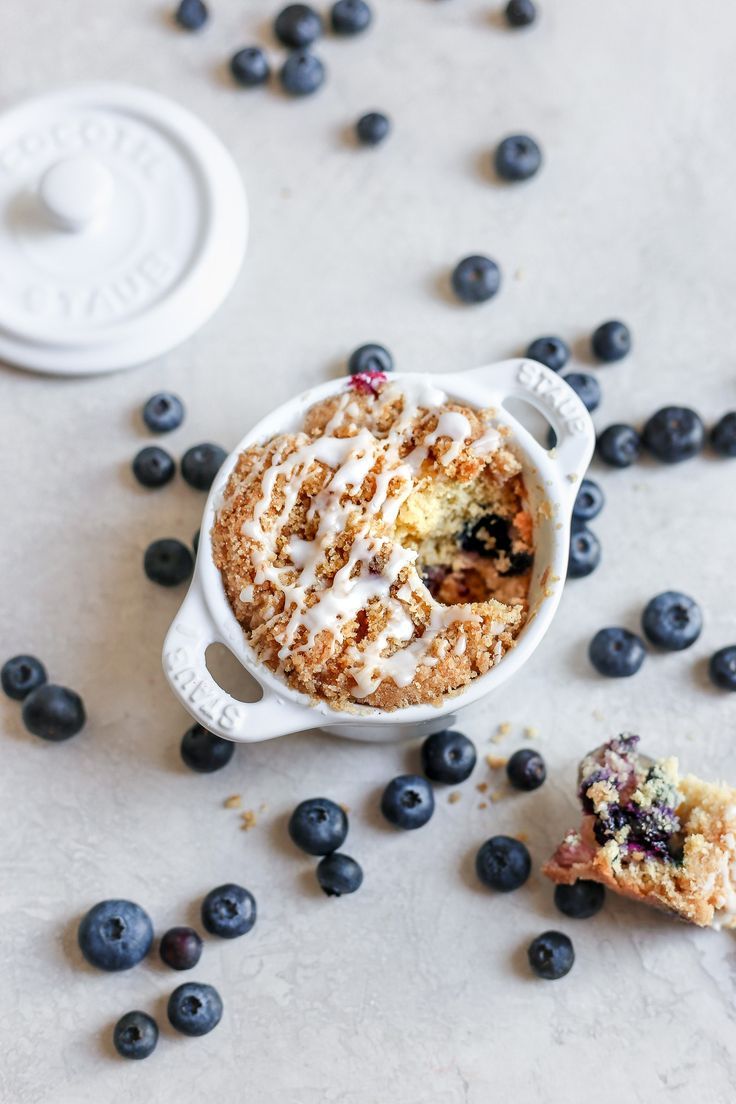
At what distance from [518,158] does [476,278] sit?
242 millimetres

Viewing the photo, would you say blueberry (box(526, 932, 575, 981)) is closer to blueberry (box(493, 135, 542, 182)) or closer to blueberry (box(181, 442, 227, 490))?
blueberry (box(181, 442, 227, 490))

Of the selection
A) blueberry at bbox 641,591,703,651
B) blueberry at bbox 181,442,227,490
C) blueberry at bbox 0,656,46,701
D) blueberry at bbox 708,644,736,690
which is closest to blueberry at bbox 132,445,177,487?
blueberry at bbox 181,442,227,490

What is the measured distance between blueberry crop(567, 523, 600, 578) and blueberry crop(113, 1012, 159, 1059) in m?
0.92

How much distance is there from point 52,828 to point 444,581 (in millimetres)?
702

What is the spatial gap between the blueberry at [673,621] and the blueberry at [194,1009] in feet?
2.80

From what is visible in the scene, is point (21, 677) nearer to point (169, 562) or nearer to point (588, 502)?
point (169, 562)

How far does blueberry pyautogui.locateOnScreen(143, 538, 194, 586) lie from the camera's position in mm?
1873

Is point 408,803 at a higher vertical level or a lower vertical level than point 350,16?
lower

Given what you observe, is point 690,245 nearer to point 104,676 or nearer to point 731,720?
point 731,720

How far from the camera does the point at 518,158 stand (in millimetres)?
2061

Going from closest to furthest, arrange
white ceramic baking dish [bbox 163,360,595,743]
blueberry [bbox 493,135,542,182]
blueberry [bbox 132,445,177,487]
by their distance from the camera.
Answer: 1. white ceramic baking dish [bbox 163,360,595,743]
2. blueberry [bbox 132,445,177,487]
3. blueberry [bbox 493,135,542,182]

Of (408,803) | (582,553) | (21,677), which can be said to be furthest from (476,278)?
(21,677)

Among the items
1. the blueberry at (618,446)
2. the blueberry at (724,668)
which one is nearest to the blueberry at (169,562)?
the blueberry at (618,446)

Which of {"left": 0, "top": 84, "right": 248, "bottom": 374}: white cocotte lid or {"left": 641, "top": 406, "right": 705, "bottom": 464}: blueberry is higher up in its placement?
{"left": 641, "top": 406, "right": 705, "bottom": 464}: blueberry
